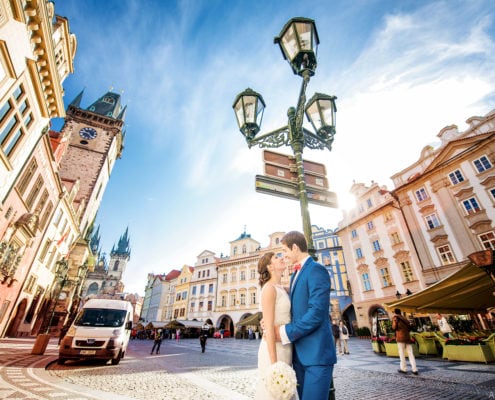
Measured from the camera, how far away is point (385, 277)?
22.5 metres

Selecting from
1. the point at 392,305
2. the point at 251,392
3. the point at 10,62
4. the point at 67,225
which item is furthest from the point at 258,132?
the point at 67,225

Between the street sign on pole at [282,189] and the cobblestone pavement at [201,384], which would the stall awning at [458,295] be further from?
the street sign on pole at [282,189]

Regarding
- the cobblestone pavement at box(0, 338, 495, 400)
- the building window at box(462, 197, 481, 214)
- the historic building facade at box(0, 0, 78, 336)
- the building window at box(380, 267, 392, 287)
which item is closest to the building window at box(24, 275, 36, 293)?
the historic building facade at box(0, 0, 78, 336)

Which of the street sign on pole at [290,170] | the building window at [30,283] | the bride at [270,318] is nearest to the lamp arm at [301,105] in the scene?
the street sign on pole at [290,170]

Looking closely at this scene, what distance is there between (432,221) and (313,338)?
23873 millimetres

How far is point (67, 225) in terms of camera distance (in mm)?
25438

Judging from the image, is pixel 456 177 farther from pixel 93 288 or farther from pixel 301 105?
pixel 93 288

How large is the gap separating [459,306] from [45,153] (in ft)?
82.1

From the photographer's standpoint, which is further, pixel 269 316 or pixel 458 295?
pixel 458 295

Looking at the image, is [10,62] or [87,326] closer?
[87,326]

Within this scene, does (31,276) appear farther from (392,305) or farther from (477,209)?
(477,209)

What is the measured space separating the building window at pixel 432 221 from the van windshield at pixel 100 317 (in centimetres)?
2331

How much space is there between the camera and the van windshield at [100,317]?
29.2ft

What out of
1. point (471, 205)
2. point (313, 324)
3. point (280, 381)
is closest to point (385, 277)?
point (471, 205)
